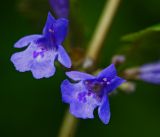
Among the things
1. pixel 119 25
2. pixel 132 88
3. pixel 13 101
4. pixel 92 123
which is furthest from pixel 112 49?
pixel 132 88

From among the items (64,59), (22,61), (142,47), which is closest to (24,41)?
(22,61)

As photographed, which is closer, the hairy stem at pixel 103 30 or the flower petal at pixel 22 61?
the flower petal at pixel 22 61

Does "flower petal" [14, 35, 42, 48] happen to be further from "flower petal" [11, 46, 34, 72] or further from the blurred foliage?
the blurred foliage

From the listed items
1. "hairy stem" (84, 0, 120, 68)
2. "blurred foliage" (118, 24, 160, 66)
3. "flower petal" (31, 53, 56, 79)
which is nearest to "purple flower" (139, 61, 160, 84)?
"blurred foliage" (118, 24, 160, 66)

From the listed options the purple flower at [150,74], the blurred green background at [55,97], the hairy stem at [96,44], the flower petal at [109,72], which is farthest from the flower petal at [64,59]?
the blurred green background at [55,97]

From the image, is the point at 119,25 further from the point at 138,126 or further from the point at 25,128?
the point at 25,128

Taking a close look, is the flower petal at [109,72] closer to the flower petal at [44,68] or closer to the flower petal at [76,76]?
the flower petal at [76,76]
